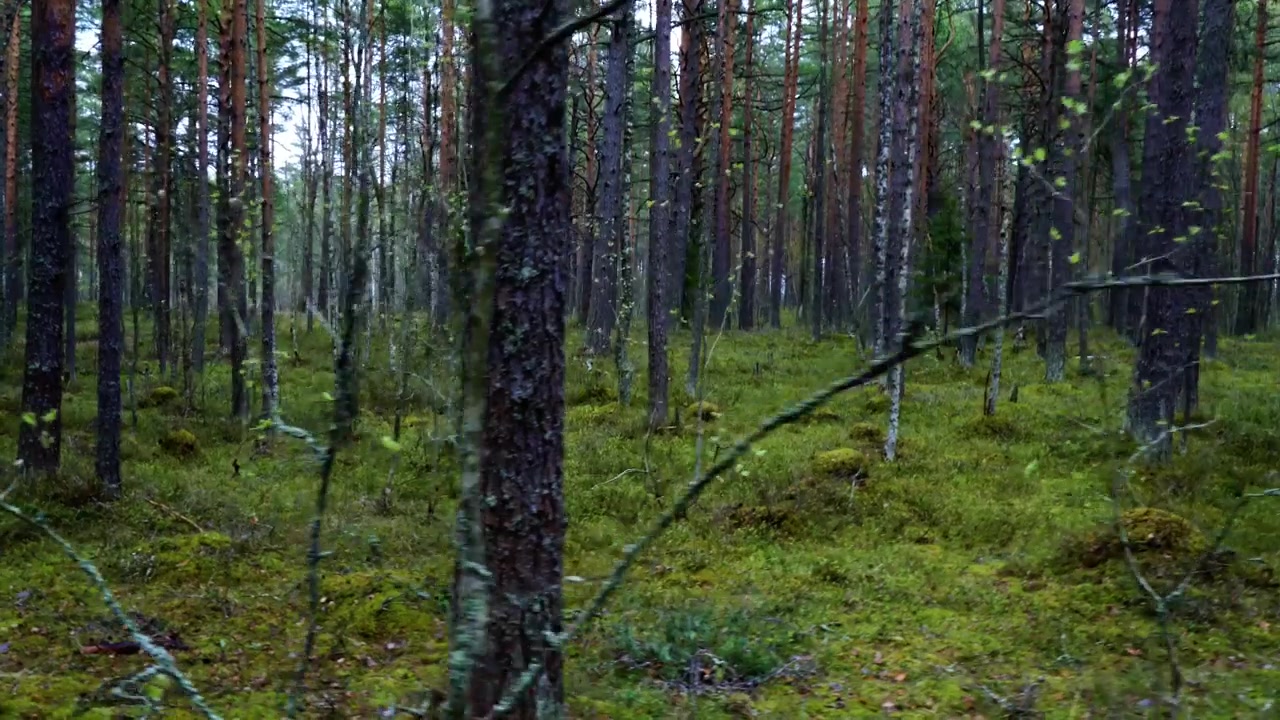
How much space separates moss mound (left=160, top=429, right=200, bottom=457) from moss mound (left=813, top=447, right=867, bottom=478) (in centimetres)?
772

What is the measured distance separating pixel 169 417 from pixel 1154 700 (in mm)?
12984

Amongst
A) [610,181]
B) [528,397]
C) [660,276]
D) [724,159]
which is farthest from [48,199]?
[724,159]

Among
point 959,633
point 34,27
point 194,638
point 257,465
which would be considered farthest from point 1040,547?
point 34,27

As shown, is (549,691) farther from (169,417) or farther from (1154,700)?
(169,417)

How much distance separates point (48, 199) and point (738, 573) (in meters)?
7.64

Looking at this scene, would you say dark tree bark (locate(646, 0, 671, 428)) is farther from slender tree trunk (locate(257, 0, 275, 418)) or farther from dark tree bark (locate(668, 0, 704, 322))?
slender tree trunk (locate(257, 0, 275, 418))

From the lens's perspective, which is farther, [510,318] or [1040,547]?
Result: [1040,547]

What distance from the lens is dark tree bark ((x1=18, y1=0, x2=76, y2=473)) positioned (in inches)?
322

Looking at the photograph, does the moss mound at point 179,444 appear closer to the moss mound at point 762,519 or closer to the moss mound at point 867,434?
the moss mound at point 762,519

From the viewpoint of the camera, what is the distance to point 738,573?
6691 millimetres

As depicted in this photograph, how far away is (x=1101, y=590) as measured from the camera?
19.7 feet

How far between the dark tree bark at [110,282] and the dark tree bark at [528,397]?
6.54 metres

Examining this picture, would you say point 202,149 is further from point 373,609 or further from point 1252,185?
point 1252,185

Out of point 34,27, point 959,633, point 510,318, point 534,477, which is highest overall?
point 34,27
